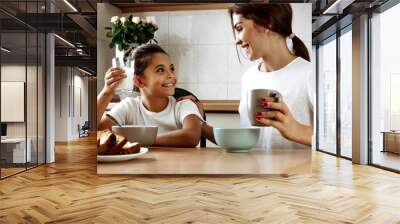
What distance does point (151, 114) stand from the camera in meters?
4.64

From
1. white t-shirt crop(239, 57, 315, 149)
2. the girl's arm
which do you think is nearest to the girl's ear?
the girl's arm

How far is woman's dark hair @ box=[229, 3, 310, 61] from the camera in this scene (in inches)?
184

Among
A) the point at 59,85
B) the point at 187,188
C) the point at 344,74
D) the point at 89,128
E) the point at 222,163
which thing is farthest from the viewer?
the point at 89,128

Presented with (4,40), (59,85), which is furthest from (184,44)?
(59,85)

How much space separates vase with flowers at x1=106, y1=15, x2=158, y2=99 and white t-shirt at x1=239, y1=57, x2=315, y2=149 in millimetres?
1204

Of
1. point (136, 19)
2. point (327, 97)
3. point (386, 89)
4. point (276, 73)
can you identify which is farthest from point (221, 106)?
point (327, 97)

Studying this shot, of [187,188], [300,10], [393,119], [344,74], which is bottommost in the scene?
[187,188]

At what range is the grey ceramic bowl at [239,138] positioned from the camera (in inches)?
183

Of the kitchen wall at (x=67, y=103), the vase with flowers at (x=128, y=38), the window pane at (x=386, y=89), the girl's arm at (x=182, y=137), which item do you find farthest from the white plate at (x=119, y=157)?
the kitchen wall at (x=67, y=103)

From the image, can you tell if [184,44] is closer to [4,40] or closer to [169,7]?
[169,7]

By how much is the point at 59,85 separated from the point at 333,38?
29.1 feet

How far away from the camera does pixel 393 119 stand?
5598mm

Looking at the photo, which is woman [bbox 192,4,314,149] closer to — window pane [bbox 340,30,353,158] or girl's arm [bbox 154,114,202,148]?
girl's arm [bbox 154,114,202,148]

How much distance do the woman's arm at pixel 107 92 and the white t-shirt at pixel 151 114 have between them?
96 mm
